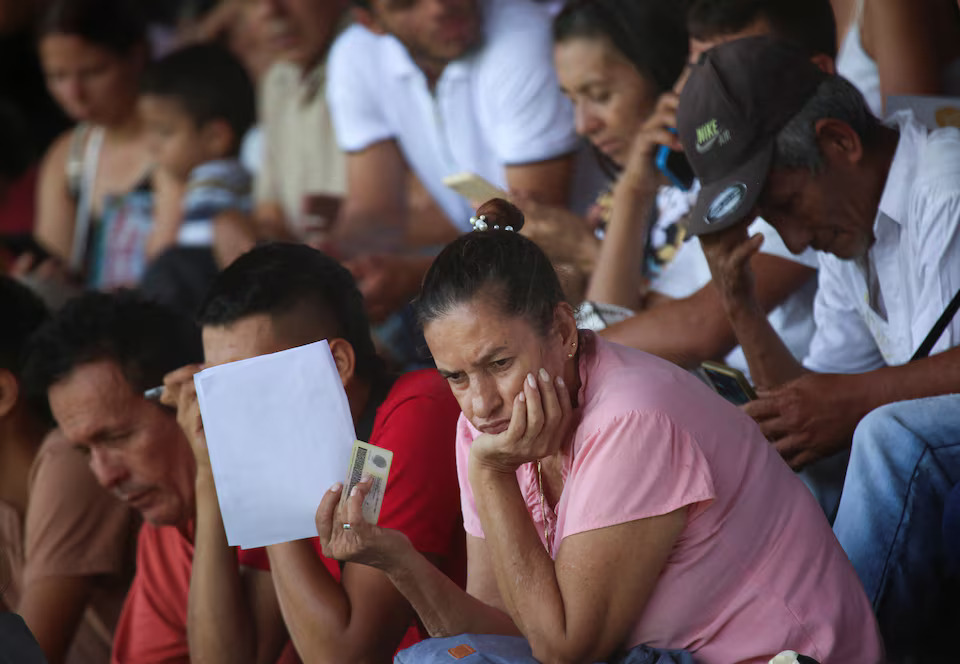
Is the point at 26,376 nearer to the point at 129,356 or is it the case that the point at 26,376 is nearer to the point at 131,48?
the point at 129,356

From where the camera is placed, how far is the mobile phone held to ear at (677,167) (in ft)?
9.48

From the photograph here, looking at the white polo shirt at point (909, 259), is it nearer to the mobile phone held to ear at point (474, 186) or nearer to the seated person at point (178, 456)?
the mobile phone held to ear at point (474, 186)

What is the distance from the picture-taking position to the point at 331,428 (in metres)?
2.01

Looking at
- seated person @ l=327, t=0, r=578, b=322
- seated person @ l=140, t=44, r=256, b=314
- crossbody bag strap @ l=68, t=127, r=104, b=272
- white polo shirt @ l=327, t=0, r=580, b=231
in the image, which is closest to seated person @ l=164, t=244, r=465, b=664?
seated person @ l=327, t=0, r=578, b=322

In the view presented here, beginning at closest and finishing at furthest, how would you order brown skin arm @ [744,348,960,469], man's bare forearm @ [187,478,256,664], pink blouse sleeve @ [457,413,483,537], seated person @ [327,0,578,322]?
pink blouse sleeve @ [457,413,483,537]
brown skin arm @ [744,348,960,469]
man's bare forearm @ [187,478,256,664]
seated person @ [327,0,578,322]

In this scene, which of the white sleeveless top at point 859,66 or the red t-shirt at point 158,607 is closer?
the red t-shirt at point 158,607

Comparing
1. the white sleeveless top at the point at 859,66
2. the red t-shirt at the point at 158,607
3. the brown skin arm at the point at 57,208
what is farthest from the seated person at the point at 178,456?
the brown skin arm at the point at 57,208

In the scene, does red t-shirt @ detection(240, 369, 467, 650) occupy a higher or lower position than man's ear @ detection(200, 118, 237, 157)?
higher

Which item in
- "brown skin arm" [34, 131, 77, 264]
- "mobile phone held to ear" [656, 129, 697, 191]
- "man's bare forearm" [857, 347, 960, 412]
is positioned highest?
"mobile phone held to ear" [656, 129, 697, 191]

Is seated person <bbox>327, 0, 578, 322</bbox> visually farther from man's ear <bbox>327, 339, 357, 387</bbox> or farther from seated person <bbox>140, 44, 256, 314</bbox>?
man's ear <bbox>327, 339, 357, 387</bbox>

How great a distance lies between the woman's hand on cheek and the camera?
5.69 feet

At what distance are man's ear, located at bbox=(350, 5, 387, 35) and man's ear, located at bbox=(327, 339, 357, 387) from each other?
1.99m

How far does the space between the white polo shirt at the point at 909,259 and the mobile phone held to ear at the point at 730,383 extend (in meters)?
0.37

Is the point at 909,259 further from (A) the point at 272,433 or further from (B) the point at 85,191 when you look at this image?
(B) the point at 85,191
